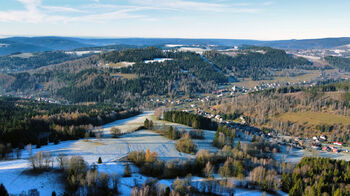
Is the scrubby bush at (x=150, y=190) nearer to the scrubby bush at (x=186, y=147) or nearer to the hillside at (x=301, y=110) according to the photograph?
the scrubby bush at (x=186, y=147)

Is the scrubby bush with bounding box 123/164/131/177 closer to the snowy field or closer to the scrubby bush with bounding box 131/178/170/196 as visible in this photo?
the snowy field

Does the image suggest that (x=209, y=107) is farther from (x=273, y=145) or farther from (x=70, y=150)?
(x=70, y=150)

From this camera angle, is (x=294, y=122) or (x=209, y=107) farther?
(x=209, y=107)

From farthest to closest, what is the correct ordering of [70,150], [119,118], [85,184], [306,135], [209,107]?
[209,107] < [119,118] < [306,135] < [70,150] < [85,184]

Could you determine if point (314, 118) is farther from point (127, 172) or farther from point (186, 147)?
point (127, 172)

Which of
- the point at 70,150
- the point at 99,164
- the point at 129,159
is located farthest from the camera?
the point at 70,150

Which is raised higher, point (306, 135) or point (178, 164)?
point (178, 164)

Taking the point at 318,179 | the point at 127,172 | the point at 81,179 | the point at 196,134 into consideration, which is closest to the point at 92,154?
the point at 127,172

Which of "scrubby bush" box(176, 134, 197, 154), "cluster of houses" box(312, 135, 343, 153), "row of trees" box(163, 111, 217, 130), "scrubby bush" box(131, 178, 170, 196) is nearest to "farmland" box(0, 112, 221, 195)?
"scrubby bush" box(176, 134, 197, 154)

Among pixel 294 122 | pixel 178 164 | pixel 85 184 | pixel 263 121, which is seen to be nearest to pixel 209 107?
pixel 263 121
